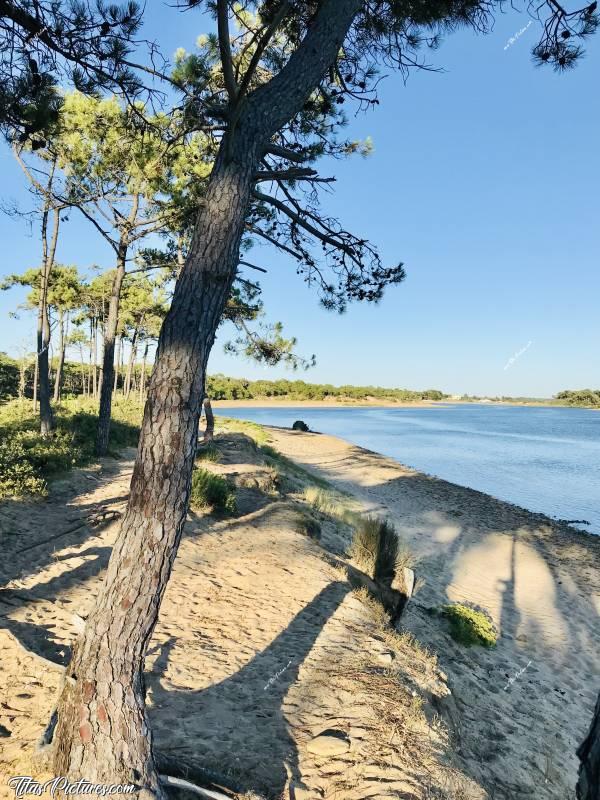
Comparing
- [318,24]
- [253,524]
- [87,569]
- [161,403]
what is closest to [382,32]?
[318,24]

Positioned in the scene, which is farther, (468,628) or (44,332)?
(44,332)

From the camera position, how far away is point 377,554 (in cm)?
786

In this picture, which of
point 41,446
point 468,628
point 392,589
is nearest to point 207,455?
point 41,446

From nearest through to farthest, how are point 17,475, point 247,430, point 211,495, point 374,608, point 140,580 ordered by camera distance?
point 140,580 → point 374,608 → point 17,475 → point 211,495 → point 247,430

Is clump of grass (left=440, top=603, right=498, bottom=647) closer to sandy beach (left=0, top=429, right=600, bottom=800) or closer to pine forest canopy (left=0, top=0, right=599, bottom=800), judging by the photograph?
sandy beach (left=0, top=429, right=600, bottom=800)

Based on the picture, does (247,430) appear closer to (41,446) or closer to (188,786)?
(41,446)

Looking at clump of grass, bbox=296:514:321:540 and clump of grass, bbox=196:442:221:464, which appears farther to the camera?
clump of grass, bbox=196:442:221:464

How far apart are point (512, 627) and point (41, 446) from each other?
32.8 ft

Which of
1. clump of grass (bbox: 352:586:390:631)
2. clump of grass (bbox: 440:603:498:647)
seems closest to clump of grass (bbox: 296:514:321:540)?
clump of grass (bbox: 352:586:390:631)

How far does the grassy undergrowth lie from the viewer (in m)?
8.13

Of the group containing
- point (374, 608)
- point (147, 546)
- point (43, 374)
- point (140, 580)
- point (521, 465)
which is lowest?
point (521, 465)

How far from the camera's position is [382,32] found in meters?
4.83

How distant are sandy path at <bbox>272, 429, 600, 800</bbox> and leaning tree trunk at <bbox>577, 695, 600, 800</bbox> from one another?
211 cm

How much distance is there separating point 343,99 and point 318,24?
132 cm
